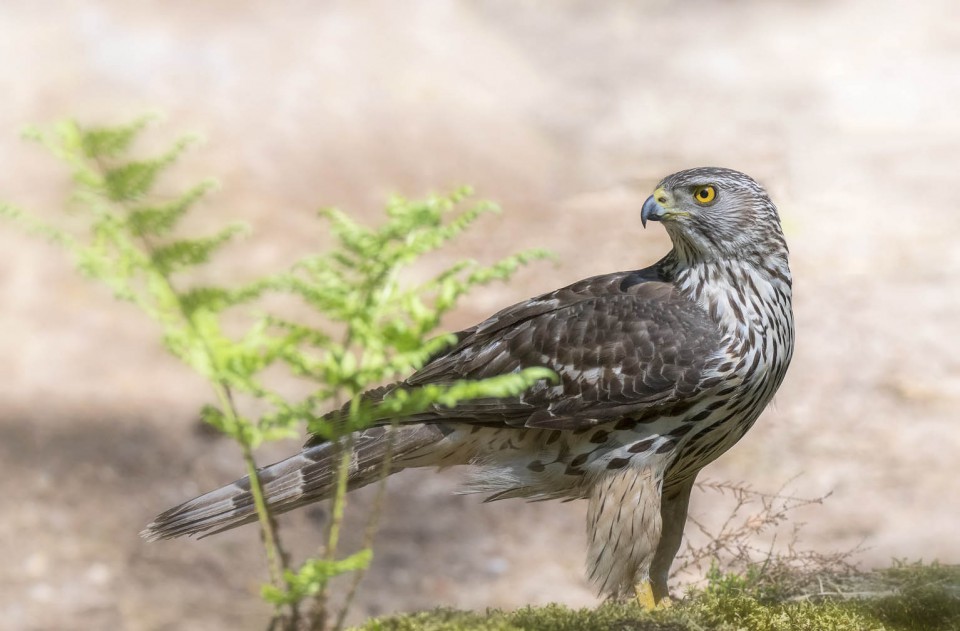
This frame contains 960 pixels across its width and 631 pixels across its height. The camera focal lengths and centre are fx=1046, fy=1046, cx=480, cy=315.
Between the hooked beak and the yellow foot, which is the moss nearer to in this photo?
the yellow foot

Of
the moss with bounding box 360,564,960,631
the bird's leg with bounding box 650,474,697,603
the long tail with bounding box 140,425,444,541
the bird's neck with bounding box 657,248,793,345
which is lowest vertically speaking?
Answer: the moss with bounding box 360,564,960,631

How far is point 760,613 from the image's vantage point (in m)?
3.18

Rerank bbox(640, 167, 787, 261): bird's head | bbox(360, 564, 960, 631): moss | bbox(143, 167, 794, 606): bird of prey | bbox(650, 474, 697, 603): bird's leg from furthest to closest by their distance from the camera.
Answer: bbox(650, 474, 697, 603): bird's leg
bbox(640, 167, 787, 261): bird's head
bbox(143, 167, 794, 606): bird of prey
bbox(360, 564, 960, 631): moss

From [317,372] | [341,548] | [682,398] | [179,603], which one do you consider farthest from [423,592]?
[317,372]

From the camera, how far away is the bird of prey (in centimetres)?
351

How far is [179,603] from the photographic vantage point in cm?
672

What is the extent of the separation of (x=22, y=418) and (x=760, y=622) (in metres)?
6.52

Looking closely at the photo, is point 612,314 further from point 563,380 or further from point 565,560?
point 565,560

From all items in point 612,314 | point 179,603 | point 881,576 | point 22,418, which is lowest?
point 881,576

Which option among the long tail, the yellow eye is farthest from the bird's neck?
the long tail

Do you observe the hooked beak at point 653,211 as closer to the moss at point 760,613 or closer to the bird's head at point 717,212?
the bird's head at point 717,212

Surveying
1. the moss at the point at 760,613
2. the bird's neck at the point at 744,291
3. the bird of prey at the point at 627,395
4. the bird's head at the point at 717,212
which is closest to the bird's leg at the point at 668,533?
the bird of prey at the point at 627,395

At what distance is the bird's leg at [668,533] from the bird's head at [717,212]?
2.88 ft

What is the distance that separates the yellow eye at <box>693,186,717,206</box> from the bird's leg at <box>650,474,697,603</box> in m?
1.02
